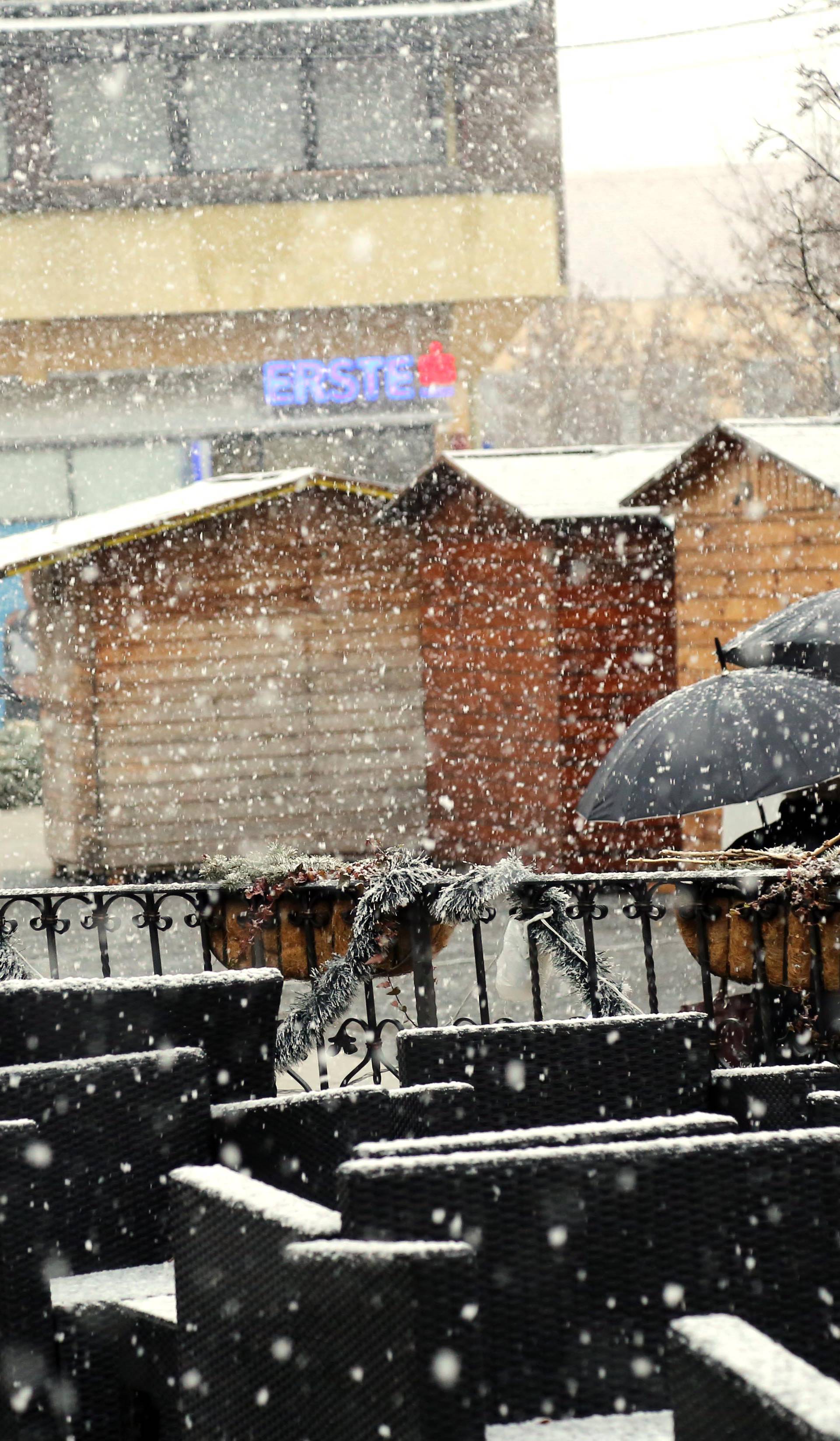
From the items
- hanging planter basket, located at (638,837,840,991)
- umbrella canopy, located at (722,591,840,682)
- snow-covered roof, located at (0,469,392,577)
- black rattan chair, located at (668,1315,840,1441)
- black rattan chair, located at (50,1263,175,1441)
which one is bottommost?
black rattan chair, located at (50,1263,175,1441)

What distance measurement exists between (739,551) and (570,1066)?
9.36 metres

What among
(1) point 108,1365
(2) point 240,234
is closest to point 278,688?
(1) point 108,1365

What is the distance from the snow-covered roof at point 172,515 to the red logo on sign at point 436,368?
11.8 m

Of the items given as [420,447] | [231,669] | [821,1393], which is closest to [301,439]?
[420,447]

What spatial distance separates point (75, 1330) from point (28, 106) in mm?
25446

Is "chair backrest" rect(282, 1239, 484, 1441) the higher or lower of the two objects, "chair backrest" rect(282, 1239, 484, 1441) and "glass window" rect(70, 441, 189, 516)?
the lower

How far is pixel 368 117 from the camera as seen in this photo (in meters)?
26.9

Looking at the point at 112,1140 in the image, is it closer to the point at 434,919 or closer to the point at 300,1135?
the point at 300,1135

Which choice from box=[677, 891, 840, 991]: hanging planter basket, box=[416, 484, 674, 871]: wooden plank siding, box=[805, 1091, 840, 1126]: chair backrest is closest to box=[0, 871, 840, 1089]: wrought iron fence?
box=[677, 891, 840, 991]: hanging planter basket

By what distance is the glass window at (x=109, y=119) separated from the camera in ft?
87.7

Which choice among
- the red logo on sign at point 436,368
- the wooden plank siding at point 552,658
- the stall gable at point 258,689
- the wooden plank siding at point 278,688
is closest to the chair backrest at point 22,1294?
the wooden plank siding at point 552,658

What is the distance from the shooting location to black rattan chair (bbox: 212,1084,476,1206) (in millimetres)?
4219

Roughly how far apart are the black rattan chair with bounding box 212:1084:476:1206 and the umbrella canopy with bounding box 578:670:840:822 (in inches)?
121

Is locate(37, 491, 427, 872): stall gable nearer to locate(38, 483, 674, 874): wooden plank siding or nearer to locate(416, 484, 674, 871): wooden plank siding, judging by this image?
locate(38, 483, 674, 874): wooden plank siding
